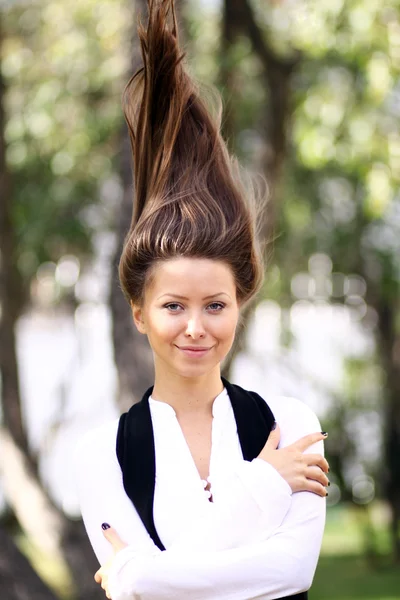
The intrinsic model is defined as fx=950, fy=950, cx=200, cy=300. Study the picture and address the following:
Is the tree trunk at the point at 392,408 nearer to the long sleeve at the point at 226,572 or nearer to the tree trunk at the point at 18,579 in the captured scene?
the tree trunk at the point at 18,579

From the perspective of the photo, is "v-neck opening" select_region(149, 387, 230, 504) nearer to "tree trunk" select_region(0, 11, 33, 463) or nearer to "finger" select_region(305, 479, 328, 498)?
"finger" select_region(305, 479, 328, 498)

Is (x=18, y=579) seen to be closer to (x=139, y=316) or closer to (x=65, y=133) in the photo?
(x=139, y=316)

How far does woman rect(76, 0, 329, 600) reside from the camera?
6.70ft

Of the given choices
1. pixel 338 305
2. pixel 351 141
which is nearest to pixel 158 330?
pixel 351 141

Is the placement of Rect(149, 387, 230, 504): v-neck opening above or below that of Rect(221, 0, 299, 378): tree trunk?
below

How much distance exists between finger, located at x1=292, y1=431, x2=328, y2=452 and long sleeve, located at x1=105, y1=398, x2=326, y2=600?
5.9 inches

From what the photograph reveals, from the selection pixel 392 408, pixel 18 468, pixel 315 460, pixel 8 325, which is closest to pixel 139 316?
pixel 315 460

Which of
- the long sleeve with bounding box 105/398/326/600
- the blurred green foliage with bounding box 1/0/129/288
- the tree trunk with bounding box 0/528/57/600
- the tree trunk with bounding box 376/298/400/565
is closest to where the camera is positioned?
the long sleeve with bounding box 105/398/326/600

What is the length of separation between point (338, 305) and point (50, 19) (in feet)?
13.6

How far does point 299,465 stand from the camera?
84.0 inches

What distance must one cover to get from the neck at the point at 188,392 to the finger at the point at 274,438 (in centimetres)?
16

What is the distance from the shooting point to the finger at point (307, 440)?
85.7 inches

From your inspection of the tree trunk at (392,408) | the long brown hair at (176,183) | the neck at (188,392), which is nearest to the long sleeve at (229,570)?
the neck at (188,392)

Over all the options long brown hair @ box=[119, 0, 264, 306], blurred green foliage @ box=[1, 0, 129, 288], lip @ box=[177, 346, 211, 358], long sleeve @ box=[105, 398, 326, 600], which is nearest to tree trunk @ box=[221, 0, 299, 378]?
blurred green foliage @ box=[1, 0, 129, 288]
